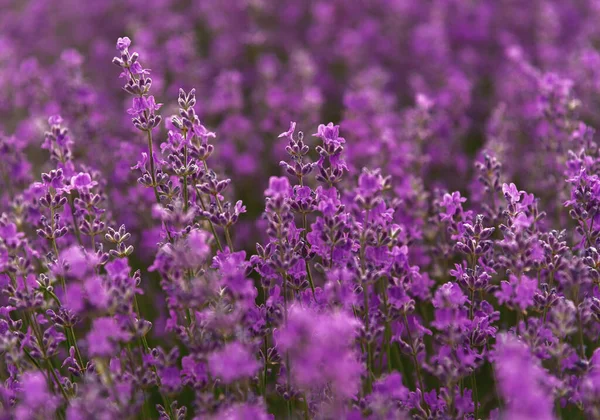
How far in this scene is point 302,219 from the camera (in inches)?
109

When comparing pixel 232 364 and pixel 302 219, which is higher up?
pixel 302 219

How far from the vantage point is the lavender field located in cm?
197

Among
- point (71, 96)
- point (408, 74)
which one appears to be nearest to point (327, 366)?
point (71, 96)

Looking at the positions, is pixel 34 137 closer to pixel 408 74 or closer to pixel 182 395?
pixel 182 395

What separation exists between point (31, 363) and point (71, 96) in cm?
209

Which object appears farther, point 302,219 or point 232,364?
point 302,219

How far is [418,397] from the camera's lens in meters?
2.28

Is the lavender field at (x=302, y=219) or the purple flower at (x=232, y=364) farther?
the lavender field at (x=302, y=219)

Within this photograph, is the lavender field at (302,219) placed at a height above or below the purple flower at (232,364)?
above

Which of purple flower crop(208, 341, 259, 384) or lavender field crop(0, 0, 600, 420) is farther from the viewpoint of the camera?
lavender field crop(0, 0, 600, 420)

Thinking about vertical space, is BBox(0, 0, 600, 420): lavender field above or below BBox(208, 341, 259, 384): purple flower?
above

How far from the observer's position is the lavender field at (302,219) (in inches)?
77.5

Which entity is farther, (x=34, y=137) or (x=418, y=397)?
(x=34, y=137)

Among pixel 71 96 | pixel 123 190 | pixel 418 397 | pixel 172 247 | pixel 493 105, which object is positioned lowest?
pixel 418 397
